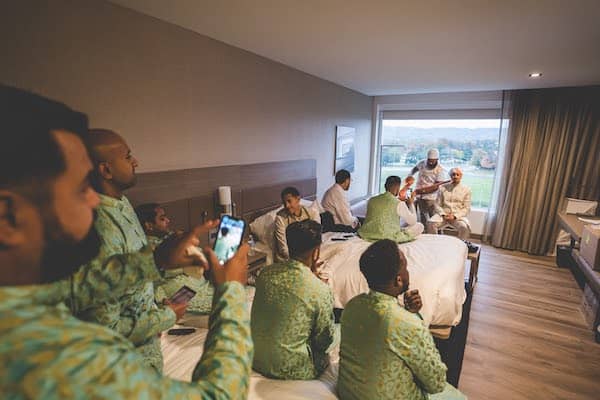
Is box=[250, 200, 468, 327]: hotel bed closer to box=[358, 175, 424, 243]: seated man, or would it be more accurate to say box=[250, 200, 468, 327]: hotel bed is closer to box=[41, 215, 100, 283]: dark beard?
box=[358, 175, 424, 243]: seated man

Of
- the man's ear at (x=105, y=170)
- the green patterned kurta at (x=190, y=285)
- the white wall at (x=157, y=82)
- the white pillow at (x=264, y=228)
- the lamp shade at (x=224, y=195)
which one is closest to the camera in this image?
the man's ear at (x=105, y=170)

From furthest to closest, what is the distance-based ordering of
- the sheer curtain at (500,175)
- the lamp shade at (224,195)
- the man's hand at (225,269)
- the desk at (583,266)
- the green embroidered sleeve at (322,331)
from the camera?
the sheer curtain at (500,175)
the lamp shade at (224,195)
the desk at (583,266)
the green embroidered sleeve at (322,331)
the man's hand at (225,269)

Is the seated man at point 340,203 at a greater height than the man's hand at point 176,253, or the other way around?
the man's hand at point 176,253

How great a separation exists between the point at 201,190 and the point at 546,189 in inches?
206

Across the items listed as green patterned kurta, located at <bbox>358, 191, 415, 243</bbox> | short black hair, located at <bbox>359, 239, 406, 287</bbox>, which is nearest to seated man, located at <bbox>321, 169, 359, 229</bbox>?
green patterned kurta, located at <bbox>358, 191, 415, 243</bbox>

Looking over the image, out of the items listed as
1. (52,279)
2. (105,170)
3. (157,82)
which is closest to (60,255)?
(52,279)

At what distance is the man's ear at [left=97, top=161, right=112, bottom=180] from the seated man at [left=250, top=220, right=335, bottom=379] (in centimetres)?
82

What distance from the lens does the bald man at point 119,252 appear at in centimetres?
99

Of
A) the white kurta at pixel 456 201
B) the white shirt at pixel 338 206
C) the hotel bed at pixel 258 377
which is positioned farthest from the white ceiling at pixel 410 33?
the hotel bed at pixel 258 377

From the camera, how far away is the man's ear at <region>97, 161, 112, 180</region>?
4.36ft

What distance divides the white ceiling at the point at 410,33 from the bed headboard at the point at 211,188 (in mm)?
A: 1169

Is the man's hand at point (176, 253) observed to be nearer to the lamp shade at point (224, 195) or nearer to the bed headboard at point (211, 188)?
the bed headboard at point (211, 188)

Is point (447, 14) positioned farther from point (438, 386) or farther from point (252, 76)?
point (438, 386)

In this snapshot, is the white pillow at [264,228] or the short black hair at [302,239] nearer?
the short black hair at [302,239]
